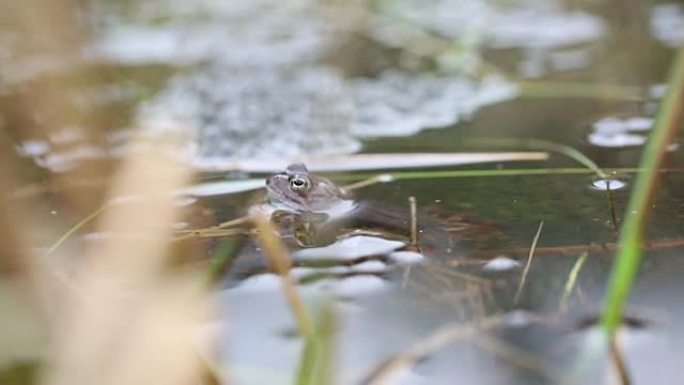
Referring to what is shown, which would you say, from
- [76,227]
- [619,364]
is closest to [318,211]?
[76,227]

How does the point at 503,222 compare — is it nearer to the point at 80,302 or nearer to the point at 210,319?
the point at 210,319

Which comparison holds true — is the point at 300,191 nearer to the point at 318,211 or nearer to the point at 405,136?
the point at 318,211

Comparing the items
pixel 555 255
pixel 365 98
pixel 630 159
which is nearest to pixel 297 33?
pixel 365 98

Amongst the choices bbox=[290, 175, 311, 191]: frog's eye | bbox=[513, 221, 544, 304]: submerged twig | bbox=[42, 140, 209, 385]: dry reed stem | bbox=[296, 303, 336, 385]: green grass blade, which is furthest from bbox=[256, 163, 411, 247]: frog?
bbox=[296, 303, 336, 385]: green grass blade

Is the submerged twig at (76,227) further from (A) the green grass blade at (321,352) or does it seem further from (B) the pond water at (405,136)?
(A) the green grass blade at (321,352)

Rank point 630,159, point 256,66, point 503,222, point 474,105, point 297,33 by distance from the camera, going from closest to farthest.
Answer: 1. point 503,222
2. point 630,159
3. point 474,105
4. point 256,66
5. point 297,33

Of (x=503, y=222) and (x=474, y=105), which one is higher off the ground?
(x=474, y=105)

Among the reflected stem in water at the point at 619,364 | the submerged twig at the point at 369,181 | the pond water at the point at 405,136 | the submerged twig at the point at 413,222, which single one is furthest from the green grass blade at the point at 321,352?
the submerged twig at the point at 369,181
